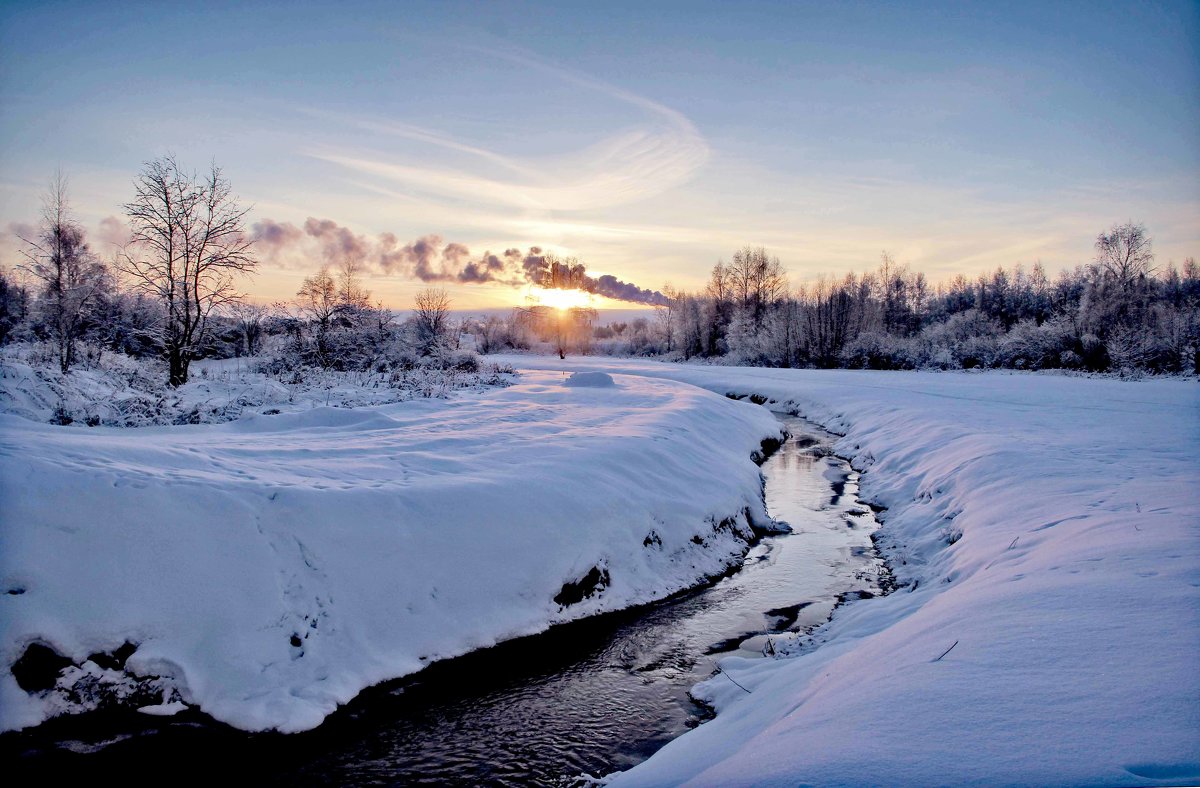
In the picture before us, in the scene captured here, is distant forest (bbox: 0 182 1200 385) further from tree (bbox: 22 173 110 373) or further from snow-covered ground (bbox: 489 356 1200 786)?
snow-covered ground (bbox: 489 356 1200 786)

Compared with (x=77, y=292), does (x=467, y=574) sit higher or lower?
lower

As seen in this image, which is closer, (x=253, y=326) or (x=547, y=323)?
(x=253, y=326)

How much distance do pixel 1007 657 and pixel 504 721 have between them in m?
4.39

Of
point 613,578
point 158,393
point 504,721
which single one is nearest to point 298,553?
point 504,721

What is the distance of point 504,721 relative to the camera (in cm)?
567

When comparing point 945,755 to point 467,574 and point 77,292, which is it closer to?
point 467,574

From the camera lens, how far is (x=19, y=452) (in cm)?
615

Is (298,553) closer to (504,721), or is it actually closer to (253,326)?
(504,721)

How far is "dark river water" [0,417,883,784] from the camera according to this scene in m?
4.83

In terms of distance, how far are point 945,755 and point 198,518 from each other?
692cm

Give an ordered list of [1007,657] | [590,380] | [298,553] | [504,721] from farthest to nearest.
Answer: [590,380] → [298,553] → [504,721] → [1007,657]

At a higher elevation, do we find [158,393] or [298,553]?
[158,393]

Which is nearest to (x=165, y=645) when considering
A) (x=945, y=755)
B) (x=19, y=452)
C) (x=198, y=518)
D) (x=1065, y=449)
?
(x=198, y=518)

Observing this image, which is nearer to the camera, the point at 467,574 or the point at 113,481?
the point at 113,481
